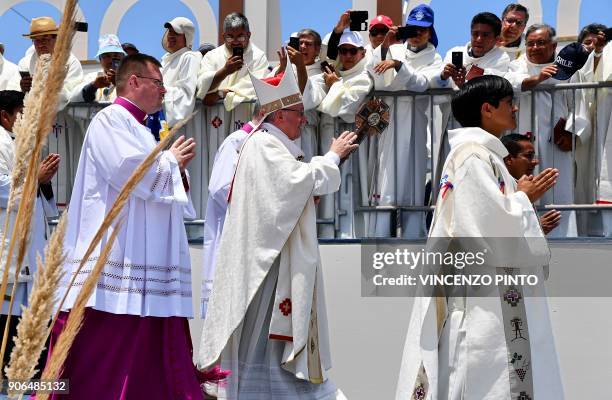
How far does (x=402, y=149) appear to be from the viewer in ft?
24.7

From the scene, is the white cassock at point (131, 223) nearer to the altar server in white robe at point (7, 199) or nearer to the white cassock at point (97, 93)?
the altar server in white robe at point (7, 199)

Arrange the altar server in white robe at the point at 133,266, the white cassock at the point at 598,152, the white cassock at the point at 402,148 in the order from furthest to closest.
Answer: the white cassock at the point at 402,148, the white cassock at the point at 598,152, the altar server in white robe at the point at 133,266

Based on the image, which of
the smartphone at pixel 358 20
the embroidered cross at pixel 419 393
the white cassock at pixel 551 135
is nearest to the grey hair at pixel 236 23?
the smartphone at pixel 358 20

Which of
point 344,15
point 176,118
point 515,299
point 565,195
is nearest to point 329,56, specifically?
point 344,15

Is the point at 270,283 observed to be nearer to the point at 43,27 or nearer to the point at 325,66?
the point at 325,66

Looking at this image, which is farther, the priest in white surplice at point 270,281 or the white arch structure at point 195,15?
the white arch structure at point 195,15

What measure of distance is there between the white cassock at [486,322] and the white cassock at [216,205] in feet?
7.62

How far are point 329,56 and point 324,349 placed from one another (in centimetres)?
336

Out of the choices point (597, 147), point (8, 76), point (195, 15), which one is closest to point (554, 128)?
point (597, 147)

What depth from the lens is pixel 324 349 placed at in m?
→ 5.42

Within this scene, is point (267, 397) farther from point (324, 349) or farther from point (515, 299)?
point (515, 299)

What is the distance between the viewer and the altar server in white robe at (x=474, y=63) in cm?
744

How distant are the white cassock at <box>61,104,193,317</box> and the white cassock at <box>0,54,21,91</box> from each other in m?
3.87

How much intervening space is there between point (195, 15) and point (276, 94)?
6.11 meters
